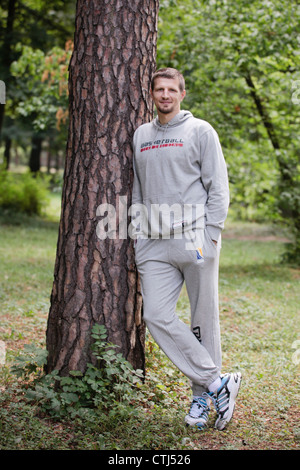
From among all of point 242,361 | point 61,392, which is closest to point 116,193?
point 61,392

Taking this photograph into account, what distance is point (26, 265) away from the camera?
33.8 feet

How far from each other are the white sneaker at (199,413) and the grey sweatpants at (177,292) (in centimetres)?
7

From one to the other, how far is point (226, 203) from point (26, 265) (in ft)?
23.9

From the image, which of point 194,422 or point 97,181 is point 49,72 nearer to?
point 97,181

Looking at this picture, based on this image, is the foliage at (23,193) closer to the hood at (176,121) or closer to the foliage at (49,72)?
the foliage at (49,72)

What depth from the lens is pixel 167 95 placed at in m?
3.72

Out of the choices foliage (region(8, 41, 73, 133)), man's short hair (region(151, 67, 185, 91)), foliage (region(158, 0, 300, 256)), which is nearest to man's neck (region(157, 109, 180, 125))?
man's short hair (region(151, 67, 185, 91))

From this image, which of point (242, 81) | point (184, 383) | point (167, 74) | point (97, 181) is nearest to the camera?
point (167, 74)

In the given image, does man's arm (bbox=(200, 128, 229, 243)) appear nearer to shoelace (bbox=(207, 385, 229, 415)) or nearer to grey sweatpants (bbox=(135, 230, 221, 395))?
grey sweatpants (bbox=(135, 230, 221, 395))

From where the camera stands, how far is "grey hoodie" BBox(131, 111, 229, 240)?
363cm

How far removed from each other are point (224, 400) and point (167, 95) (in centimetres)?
215

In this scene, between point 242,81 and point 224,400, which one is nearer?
point 224,400

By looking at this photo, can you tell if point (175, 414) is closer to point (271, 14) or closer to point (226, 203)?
point (226, 203)

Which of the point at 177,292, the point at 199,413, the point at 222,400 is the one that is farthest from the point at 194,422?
the point at 177,292
